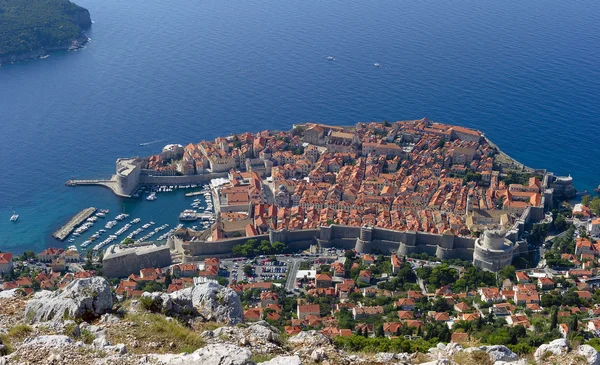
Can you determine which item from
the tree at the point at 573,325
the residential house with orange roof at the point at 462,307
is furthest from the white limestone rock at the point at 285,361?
the residential house with orange roof at the point at 462,307

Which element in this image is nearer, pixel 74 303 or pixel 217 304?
pixel 74 303

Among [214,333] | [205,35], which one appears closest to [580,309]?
[214,333]

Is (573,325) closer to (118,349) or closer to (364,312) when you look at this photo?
(364,312)

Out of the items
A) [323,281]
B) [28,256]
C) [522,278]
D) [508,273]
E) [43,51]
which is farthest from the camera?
[43,51]

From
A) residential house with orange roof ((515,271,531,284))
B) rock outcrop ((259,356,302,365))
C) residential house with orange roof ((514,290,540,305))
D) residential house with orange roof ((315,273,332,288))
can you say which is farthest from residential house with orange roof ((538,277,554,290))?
rock outcrop ((259,356,302,365))

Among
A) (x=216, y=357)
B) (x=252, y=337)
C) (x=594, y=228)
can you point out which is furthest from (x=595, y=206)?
(x=216, y=357)

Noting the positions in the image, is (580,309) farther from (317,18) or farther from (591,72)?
(317,18)
